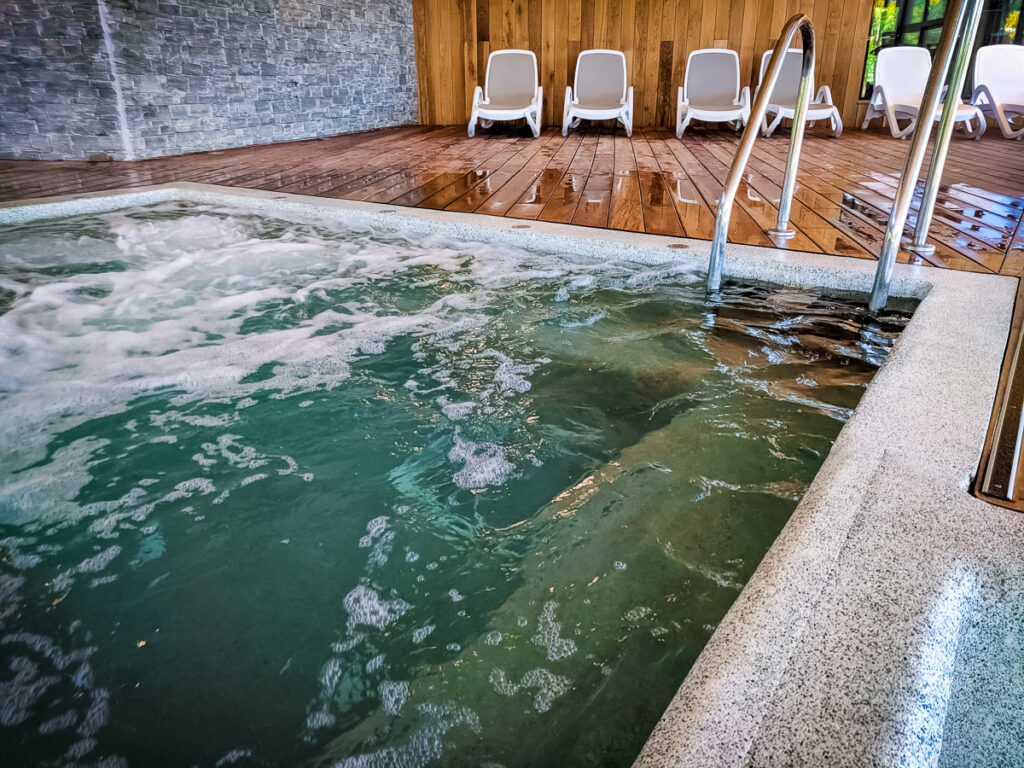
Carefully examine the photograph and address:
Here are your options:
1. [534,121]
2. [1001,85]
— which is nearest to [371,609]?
[534,121]

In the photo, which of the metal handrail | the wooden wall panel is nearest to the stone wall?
the wooden wall panel

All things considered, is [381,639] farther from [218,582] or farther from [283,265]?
[283,265]

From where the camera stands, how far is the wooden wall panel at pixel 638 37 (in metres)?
7.21

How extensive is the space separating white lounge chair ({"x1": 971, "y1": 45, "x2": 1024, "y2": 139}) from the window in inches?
4.2

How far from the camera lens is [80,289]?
2.45 m

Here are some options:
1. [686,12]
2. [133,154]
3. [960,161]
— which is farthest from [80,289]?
[686,12]

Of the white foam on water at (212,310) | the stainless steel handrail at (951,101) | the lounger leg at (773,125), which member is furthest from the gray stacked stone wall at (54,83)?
the lounger leg at (773,125)

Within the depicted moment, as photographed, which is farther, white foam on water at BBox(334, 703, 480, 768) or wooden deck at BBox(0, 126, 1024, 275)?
wooden deck at BBox(0, 126, 1024, 275)

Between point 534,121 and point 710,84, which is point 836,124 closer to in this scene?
point 710,84

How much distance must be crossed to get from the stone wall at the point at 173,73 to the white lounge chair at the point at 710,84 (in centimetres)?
375

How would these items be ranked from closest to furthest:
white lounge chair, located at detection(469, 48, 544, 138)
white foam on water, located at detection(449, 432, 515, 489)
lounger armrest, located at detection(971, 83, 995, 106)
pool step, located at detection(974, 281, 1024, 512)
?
pool step, located at detection(974, 281, 1024, 512) → white foam on water, located at detection(449, 432, 515, 489) → lounger armrest, located at detection(971, 83, 995, 106) → white lounge chair, located at detection(469, 48, 544, 138)

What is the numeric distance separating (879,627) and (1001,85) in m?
6.79

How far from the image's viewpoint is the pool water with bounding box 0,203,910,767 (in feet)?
2.73

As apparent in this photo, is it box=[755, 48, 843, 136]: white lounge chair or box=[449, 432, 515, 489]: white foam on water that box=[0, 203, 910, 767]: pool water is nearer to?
box=[449, 432, 515, 489]: white foam on water
